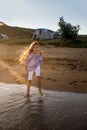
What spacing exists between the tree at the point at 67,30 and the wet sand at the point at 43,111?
20.9 meters

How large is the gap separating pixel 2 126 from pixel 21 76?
707cm

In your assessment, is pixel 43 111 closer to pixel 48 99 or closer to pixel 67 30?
pixel 48 99

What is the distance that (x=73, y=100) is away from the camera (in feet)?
31.6

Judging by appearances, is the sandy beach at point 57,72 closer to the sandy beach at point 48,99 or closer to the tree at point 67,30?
the sandy beach at point 48,99

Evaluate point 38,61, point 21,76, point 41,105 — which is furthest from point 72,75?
point 41,105

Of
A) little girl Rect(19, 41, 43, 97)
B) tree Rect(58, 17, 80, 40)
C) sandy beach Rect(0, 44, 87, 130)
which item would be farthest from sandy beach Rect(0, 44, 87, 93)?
tree Rect(58, 17, 80, 40)

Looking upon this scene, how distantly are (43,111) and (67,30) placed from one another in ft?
79.1

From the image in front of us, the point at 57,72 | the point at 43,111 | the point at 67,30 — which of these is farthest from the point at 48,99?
the point at 67,30

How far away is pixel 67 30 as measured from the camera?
3200 centimetres

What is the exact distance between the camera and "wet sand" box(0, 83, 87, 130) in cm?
724

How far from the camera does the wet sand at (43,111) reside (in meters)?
7.24

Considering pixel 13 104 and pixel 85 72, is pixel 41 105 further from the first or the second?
pixel 85 72

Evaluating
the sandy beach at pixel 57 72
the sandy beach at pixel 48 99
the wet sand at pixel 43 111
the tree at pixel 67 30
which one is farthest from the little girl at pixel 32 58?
the tree at pixel 67 30

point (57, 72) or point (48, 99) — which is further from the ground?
point (57, 72)
